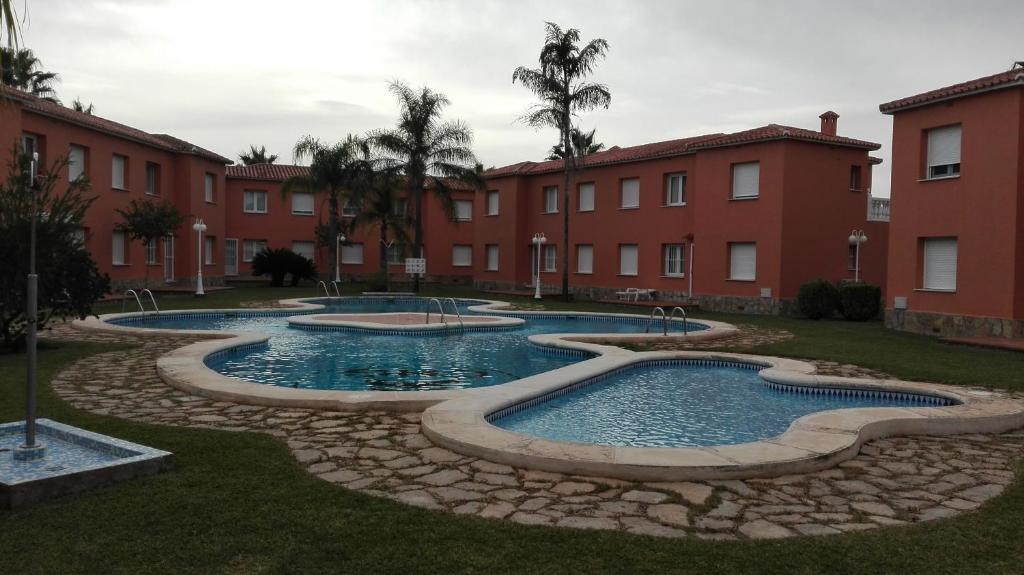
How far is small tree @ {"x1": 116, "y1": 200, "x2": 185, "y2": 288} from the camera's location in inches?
1074

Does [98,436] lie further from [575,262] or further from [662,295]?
[575,262]

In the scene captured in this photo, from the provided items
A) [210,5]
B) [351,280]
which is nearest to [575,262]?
[351,280]

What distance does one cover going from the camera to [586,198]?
105 feet

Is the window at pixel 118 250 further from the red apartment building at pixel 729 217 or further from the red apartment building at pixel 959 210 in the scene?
the red apartment building at pixel 959 210

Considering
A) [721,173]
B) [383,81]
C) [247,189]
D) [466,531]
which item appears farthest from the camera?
[247,189]

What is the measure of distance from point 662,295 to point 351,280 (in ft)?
69.4

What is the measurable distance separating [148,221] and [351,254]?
16.3m

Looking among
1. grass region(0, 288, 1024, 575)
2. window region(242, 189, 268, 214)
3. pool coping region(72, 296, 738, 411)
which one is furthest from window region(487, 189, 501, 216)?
grass region(0, 288, 1024, 575)

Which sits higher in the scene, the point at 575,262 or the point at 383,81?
the point at 383,81

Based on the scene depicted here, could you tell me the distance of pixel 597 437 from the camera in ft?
25.6

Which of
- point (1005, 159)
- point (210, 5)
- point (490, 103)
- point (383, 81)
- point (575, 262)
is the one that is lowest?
point (575, 262)

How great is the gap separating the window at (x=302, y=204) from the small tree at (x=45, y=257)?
98.3ft

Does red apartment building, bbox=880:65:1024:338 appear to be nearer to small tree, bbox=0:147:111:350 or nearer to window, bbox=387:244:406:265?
small tree, bbox=0:147:111:350

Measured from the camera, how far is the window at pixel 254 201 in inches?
1598
